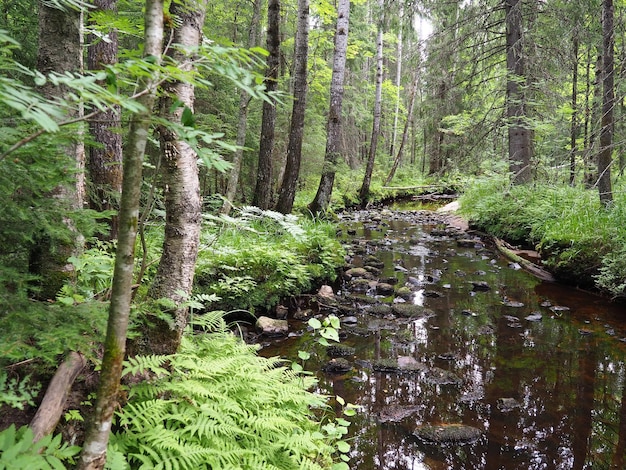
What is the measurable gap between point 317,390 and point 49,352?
9.79 feet

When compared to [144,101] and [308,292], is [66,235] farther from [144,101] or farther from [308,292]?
[308,292]

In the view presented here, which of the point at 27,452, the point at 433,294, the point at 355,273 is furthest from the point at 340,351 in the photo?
the point at 27,452

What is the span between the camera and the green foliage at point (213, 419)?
6.61 ft

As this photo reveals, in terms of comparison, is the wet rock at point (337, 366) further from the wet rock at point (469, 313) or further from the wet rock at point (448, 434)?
the wet rock at point (469, 313)

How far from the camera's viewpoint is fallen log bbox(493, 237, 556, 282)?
8.29 metres

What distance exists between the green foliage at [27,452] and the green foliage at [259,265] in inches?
122

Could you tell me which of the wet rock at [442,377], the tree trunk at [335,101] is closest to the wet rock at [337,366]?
the wet rock at [442,377]

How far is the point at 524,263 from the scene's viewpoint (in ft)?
30.3

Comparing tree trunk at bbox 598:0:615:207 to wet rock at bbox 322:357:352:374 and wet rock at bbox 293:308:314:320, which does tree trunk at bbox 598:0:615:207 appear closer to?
wet rock at bbox 293:308:314:320

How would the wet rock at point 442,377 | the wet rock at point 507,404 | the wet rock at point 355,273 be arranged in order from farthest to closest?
the wet rock at point 355,273
the wet rock at point 442,377
the wet rock at point 507,404

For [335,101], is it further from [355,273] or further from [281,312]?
[281,312]

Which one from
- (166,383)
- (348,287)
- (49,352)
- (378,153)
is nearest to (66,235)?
(49,352)

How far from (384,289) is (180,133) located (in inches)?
263

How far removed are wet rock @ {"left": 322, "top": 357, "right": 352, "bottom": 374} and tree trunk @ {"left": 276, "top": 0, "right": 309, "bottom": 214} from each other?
525 centimetres
